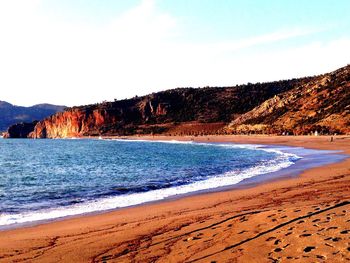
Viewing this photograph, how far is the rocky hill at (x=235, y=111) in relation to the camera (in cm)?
8369

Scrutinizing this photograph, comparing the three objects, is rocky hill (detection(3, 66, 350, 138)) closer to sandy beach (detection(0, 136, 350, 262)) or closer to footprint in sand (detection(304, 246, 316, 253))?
sandy beach (detection(0, 136, 350, 262))

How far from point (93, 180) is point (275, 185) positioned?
11.7m

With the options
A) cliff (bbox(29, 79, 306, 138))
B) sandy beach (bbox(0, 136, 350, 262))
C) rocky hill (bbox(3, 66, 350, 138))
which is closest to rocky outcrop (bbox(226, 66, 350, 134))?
rocky hill (bbox(3, 66, 350, 138))

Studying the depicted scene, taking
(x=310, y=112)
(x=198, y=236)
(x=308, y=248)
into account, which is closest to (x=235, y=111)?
(x=310, y=112)

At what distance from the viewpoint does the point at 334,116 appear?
75.9 m

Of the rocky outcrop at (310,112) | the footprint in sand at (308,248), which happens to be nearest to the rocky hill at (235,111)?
the rocky outcrop at (310,112)

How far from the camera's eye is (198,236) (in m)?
8.64

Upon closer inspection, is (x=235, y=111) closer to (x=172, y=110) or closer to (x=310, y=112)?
(x=172, y=110)

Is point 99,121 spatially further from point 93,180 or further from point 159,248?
point 159,248

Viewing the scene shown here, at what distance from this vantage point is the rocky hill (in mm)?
83688

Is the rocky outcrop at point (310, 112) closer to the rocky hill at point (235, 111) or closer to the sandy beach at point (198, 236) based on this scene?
the rocky hill at point (235, 111)

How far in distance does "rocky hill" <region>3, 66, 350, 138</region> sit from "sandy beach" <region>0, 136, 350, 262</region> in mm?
63716

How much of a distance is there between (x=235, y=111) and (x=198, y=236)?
15039cm

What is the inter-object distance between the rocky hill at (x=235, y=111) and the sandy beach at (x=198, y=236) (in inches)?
2508
